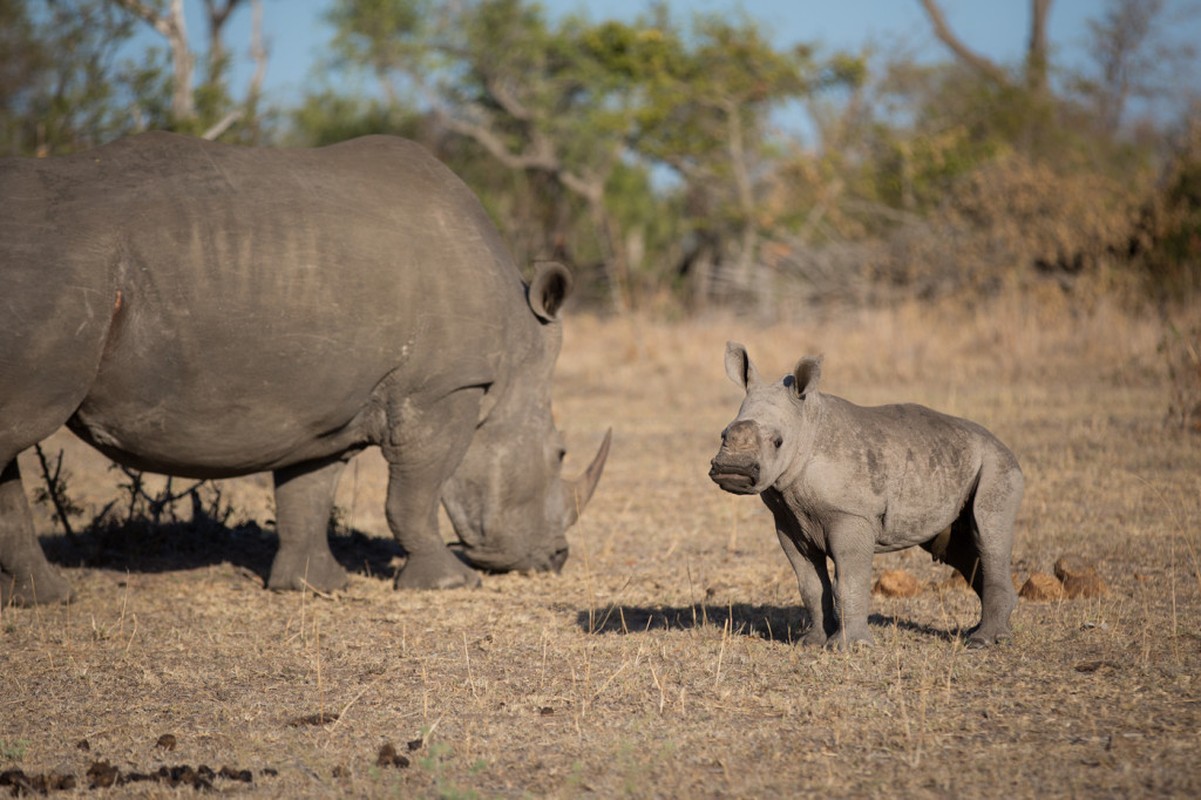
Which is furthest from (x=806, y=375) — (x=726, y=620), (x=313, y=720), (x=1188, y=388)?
(x=1188, y=388)

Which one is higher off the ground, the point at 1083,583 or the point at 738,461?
the point at 738,461

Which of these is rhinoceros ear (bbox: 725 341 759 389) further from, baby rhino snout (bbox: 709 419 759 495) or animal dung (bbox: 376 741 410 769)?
animal dung (bbox: 376 741 410 769)

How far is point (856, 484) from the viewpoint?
16.8ft

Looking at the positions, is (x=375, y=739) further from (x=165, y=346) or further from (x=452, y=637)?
(x=165, y=346)

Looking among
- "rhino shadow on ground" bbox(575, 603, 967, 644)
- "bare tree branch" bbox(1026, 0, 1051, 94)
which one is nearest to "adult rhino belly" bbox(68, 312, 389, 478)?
"rhino shadow on ground" bbox(575, 603, 967, 644)

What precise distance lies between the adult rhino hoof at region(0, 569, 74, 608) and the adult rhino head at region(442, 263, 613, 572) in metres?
2.00

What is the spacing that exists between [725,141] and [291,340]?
71.7 ft

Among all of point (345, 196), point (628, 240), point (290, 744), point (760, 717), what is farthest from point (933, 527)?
point (628, 240)

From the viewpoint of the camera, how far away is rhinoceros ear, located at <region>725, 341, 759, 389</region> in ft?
17.1

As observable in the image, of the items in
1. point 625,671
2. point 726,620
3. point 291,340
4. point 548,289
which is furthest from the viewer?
point 548,289

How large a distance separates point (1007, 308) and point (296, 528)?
1202cm

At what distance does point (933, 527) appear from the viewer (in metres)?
5.36

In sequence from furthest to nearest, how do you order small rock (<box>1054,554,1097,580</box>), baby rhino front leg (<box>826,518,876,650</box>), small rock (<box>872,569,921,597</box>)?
small rock (<box>872,569,921,597</box>) → small rock (<box>1054,554,1097,580</box>) → baby rhino front leg (<box>826,518,876,650</box>)

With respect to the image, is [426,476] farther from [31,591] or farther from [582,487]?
[31,591]
